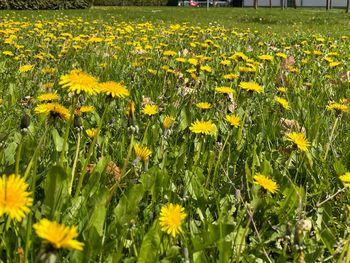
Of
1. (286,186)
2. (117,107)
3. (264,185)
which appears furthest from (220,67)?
(264,185)

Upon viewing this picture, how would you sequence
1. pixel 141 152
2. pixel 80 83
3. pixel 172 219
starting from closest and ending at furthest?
pixel 172 219
pixel 80 83
pixel 141 152

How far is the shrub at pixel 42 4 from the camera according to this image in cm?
1970

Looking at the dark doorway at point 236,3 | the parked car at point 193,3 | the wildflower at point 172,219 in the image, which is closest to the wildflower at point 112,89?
the wildflower at point 172,219

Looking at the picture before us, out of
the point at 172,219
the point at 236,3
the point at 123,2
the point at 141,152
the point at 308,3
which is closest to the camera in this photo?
the point at 172,219

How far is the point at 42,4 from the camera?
21.2 meters

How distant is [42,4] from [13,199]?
22.1 m

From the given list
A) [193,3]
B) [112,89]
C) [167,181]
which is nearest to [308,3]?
[193,3]

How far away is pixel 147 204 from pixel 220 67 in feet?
10.2

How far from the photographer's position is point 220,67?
4672 millimetres

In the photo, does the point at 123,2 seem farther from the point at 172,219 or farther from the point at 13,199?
the point at 13,199

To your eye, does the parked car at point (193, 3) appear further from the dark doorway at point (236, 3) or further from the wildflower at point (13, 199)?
the wildflower at point (13, 199)

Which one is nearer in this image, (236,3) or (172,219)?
(172,219)

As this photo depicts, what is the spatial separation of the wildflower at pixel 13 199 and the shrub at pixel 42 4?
20540 mm

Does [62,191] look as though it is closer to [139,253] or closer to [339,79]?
[139,253]
